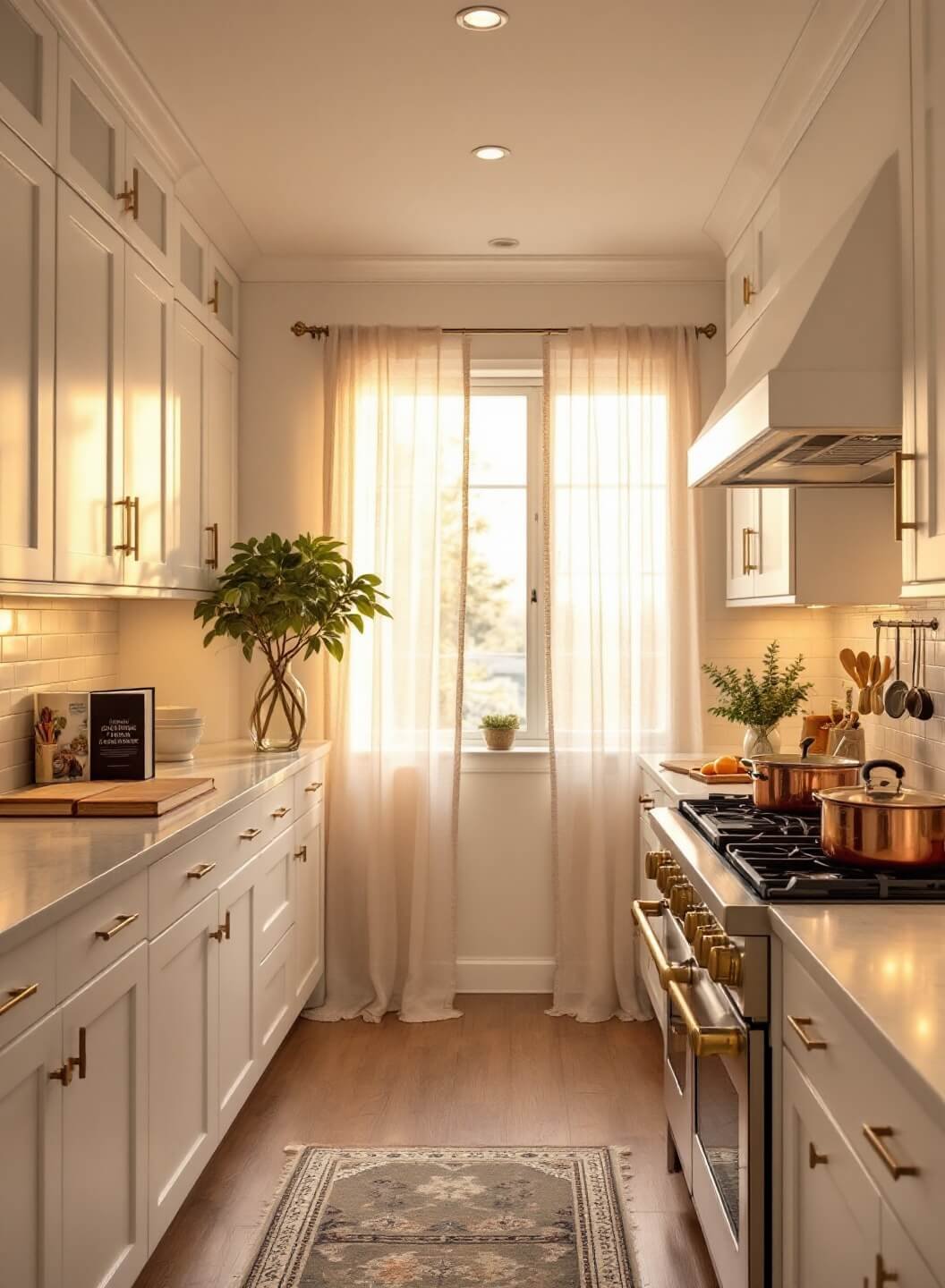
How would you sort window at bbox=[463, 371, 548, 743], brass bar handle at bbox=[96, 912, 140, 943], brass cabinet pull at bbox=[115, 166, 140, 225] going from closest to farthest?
brass bar handle at bbox=[96, 912, 140, 943] → brass cabinet pull at bbox=[115, 166, 140, 225] → window at bbox=[463, 371, 548, 743]

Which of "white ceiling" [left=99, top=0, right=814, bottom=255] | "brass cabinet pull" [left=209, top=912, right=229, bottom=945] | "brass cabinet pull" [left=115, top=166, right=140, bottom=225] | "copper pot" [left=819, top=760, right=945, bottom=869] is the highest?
"white ceiling" [left=99, top=0, right=814, bottom=255]

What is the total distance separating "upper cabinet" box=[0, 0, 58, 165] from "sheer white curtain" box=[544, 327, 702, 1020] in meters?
2.16

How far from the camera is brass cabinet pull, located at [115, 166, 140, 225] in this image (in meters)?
2.91

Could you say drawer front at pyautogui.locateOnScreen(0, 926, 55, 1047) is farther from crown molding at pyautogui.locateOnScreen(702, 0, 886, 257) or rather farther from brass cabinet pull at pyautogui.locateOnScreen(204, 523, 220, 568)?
crown molding at pyautogui.locateOnScreen(702, 0, 886, 257)

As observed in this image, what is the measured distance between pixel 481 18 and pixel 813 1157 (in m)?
2.36

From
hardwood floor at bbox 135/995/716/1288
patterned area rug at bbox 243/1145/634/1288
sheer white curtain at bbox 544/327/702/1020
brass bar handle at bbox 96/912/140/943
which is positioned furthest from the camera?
sheer white curtain at bbox 544/327/702/1020

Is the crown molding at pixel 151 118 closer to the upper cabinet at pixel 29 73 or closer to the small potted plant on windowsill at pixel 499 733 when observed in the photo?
the upper cabinet at pixel 29 73

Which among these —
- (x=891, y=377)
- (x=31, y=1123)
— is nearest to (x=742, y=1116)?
(x=31, y=1123)

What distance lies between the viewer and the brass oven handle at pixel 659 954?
2332mm

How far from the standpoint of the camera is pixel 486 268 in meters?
4.28

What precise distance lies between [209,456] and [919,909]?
2.76 meters

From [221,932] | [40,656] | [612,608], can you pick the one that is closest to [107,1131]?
[221,932]

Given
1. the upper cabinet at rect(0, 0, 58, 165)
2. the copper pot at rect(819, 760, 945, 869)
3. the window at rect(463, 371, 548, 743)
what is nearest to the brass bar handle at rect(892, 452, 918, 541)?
the copper pot at rect(819, 760, 945, 869)

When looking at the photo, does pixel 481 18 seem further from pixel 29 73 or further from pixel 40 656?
pixel 40 656
